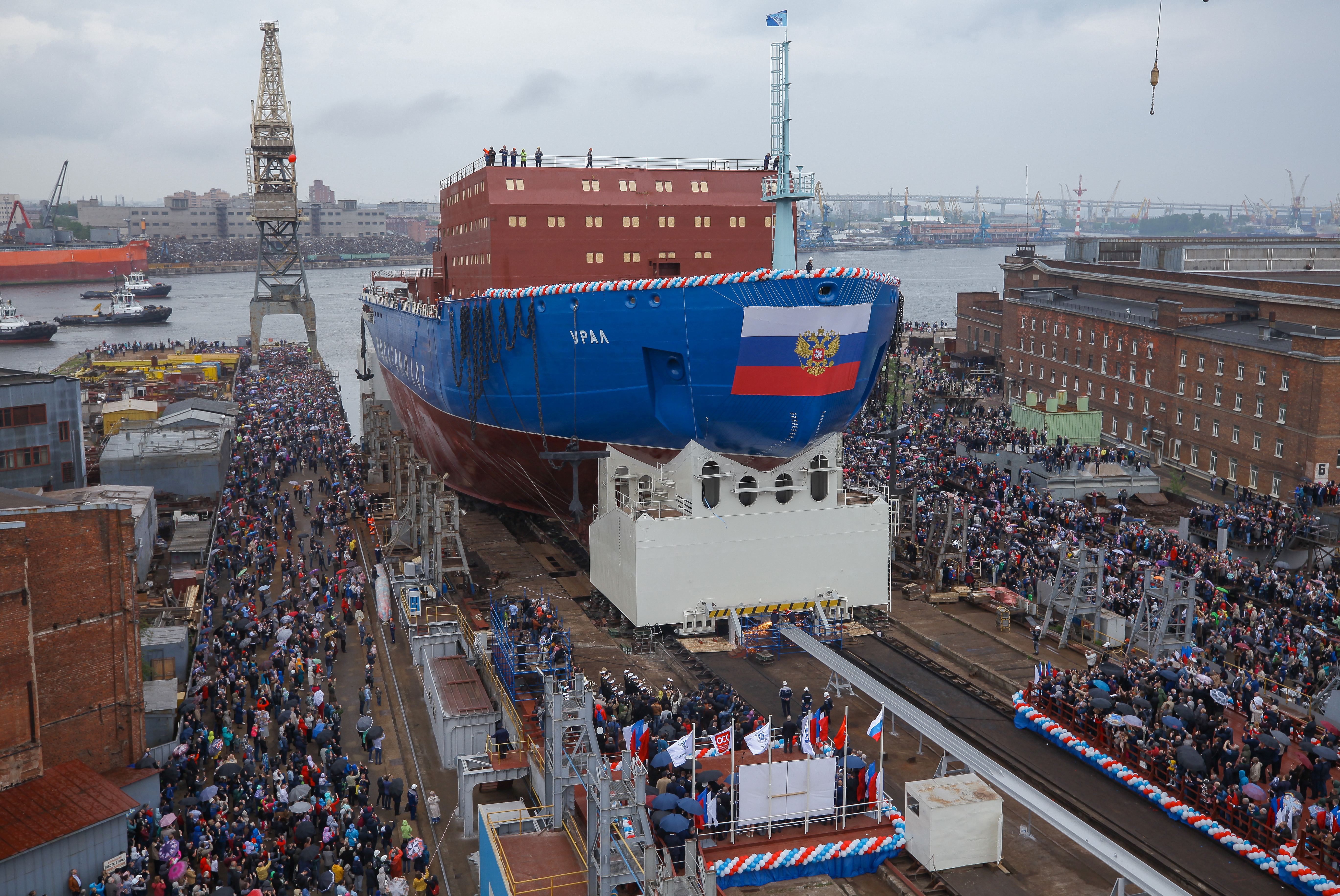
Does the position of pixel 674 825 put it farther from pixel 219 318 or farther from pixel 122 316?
pixel 219 318

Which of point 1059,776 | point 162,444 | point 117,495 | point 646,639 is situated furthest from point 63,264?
point 1059,776

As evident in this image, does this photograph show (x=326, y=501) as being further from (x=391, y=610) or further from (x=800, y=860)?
(x=800, y=860)

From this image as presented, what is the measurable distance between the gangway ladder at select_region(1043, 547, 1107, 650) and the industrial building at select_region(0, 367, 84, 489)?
24.7 m

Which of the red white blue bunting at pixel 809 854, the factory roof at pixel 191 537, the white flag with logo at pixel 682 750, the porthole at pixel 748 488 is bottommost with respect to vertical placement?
the red white blue bunting at pixel 809 854

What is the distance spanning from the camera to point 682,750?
13.9 meters

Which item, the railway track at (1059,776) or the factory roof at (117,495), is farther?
the factory roof at (117,495)

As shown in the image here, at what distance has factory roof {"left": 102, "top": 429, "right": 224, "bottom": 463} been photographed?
107 ft

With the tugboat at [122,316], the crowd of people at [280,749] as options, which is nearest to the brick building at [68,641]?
the crowd of people at [280,749]

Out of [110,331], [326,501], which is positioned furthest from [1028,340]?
[110,331]

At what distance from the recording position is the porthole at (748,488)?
23.2 meters

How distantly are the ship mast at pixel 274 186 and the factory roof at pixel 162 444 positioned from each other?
4199cm

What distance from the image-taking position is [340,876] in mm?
13859

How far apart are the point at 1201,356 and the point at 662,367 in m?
24.4

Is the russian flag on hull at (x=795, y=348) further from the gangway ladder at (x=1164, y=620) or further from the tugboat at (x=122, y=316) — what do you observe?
the tugboat at (x=122, y=316)
